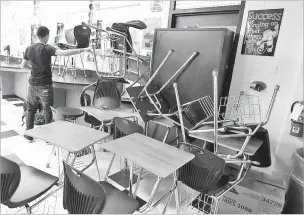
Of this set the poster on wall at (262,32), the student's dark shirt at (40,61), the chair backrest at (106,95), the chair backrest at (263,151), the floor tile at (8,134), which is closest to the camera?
the chair backrest at (263,151)

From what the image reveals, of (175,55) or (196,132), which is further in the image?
(175,55)

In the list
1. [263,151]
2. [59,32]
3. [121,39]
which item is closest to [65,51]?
[121,39]

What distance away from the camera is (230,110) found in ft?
8.27

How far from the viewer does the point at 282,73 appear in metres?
2.17

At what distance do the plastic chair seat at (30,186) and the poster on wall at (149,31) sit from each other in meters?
2.55

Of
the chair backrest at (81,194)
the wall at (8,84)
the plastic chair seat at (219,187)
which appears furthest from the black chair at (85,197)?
the wall at (8,84)

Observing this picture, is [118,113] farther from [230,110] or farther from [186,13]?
[186,13]

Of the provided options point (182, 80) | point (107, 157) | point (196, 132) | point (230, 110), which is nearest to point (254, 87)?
point (230, 110)

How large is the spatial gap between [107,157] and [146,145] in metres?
→ 1.38

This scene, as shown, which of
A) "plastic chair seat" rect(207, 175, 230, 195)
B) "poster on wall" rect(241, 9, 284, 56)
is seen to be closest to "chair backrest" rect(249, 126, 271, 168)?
"plastic chair seat" rect(207, 175, 230, 195)

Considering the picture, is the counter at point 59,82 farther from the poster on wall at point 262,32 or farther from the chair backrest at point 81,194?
the chair backrest at point 81,194

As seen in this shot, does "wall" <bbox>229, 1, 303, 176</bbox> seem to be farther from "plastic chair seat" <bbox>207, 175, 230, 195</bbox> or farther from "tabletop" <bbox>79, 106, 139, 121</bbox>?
"tabletop" <bbox>79, 106, 139, 121</bbox>

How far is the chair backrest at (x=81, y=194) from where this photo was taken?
99cm

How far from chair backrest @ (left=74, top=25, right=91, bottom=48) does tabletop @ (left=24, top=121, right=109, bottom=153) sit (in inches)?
45.0
